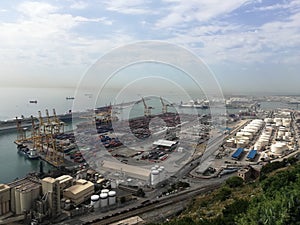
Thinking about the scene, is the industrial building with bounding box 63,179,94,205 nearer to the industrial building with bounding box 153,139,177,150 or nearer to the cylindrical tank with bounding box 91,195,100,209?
the cylindrical tank with bounding box 91,195,100,209

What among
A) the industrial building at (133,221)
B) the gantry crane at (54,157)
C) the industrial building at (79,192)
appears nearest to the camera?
the industrial building at (133,221)

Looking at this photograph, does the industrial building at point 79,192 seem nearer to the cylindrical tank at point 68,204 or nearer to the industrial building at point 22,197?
the cylindrical tank at point 68,204

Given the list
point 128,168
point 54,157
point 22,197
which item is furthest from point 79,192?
point 54,157

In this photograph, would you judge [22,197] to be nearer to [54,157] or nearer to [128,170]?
[128,170]

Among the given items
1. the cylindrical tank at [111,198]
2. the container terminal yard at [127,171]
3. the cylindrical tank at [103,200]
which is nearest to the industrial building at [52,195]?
the container terminal yard at [127,171]

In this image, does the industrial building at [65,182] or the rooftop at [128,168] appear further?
the rooftop at [128,168]

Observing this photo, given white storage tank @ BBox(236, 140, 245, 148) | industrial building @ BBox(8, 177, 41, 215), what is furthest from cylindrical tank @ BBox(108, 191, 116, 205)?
white storage tank @ BBox(236, 140, 245, 148)

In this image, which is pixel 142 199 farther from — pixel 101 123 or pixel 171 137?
pixel 101 123
